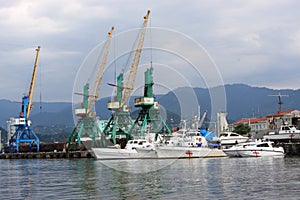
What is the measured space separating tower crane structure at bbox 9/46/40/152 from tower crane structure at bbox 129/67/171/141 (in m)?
44.1

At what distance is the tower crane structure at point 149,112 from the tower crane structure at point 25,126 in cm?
4406

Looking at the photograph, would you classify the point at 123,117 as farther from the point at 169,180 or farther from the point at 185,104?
the point at 169,180

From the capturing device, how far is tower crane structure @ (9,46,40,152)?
502 feet

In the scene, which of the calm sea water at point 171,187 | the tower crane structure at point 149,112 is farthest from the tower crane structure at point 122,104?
the calm sea water at point 171,187

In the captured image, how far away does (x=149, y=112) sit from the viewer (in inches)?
4786

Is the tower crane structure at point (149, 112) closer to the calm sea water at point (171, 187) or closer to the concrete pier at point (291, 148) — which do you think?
the concrete pier at point (291, 148)

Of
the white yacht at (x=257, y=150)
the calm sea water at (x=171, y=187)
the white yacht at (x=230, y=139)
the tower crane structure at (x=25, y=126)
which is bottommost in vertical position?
the calm sea water at (x=171, y=187)

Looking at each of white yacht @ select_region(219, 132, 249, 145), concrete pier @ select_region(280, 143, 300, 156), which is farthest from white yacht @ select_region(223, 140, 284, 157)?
white yacht @ select_region(219, 132, 249, 145)

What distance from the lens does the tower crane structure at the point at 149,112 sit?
120 metres

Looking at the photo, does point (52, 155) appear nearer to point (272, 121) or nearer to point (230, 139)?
point (230, 139)

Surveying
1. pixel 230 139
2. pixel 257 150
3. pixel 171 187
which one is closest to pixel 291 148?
pixel 257 150

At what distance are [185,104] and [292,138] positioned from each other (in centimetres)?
2987

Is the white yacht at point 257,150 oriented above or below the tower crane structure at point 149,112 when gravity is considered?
below

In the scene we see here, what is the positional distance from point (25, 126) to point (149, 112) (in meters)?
49.4
